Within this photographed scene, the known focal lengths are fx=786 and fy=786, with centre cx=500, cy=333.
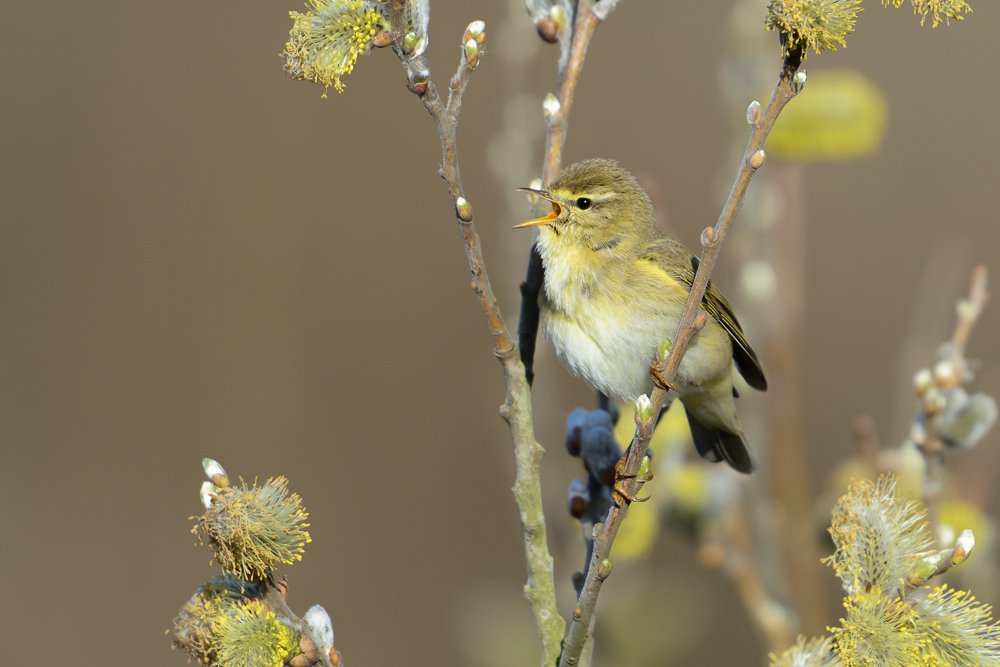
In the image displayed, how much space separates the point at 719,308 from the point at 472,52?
2.93 ft

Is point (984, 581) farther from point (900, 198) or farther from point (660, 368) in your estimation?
point (900, 198)

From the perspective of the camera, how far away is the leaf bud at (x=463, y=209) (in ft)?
2.60

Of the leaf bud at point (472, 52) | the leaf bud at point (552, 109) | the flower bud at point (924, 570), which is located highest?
the leaf bud at point (552, 109)

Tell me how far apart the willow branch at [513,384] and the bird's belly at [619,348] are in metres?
0.57

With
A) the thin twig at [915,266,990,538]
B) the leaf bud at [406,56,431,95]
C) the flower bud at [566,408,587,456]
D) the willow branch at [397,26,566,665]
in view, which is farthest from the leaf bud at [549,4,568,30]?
the thin twig at [915,266,990,538]

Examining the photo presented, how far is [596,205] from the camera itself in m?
1.53

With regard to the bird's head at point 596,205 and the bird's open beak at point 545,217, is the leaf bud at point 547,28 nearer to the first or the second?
the bird's open beak at point 545,217

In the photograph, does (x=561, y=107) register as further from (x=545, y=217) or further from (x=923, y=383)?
(x=923, y=383)

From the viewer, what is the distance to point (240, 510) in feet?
2.22

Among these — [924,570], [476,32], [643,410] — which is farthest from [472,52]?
[924,570]

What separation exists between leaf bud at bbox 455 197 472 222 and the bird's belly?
2.21 feet

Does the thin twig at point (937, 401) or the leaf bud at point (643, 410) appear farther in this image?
the thin twig at point (937, 401)

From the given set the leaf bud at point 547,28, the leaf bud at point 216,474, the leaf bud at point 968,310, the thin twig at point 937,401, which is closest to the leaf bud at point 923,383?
the thin twig at point 937,401

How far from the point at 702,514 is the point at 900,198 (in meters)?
2.90
